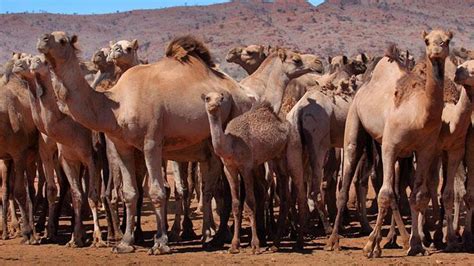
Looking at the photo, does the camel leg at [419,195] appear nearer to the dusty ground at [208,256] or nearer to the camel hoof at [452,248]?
the dusty ground at [208,256]

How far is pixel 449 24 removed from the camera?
86.7 metres

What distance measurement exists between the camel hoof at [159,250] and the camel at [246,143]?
2.73ft

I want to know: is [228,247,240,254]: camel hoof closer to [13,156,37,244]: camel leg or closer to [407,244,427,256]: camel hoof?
[407,244,427,256]: camel hoof

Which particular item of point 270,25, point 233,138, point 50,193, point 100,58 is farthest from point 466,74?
point 270,25

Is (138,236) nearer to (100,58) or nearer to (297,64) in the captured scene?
(100,58)

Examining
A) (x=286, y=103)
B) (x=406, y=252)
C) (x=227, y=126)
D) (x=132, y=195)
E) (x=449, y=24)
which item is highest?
(x=449, y=24)

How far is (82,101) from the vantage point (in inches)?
484

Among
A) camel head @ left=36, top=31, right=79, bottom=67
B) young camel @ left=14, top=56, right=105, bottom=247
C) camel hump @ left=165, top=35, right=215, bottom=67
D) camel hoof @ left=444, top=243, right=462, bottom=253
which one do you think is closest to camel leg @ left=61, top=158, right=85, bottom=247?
young camel @ left=14, top=56, right=105, bottom=247

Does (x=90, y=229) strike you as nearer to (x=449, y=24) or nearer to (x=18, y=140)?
(x=18, y=140)

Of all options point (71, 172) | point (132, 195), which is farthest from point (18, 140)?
point (132, 195)

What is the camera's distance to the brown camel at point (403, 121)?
10.8m

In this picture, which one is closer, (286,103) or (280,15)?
(286,103)

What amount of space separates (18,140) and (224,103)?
10.5 feet

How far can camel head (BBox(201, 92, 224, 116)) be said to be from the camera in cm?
1180
